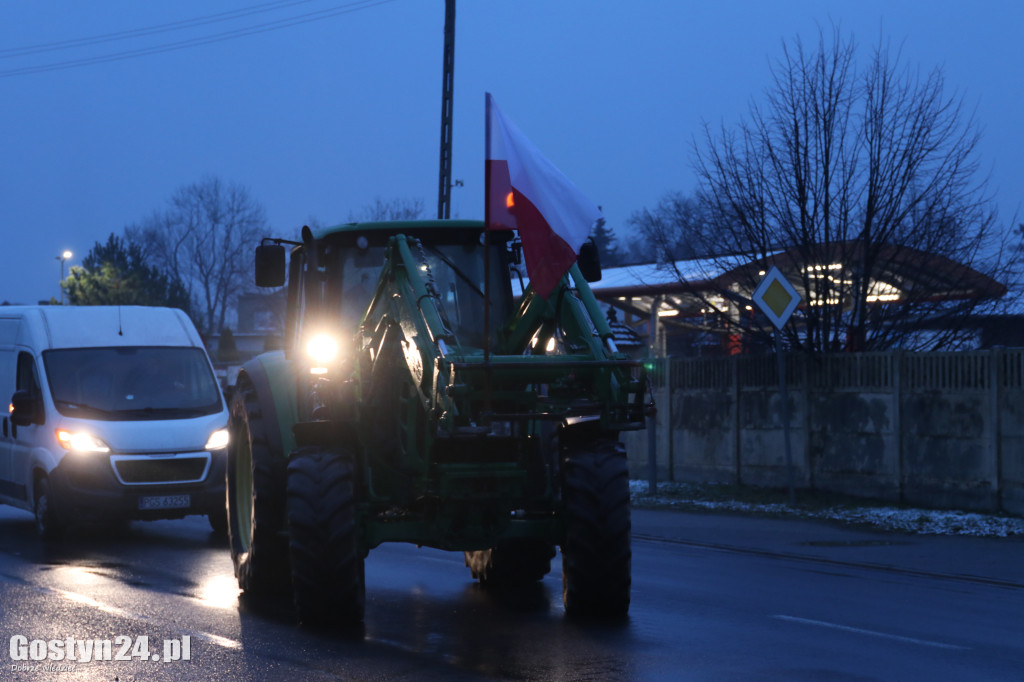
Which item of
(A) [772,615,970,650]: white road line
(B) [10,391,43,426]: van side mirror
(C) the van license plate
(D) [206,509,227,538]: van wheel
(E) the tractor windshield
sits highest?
(E) the tractor windshield

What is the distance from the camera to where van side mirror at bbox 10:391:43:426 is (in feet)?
49.6

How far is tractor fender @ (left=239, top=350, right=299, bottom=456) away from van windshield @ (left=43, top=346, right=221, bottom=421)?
14.9 feet

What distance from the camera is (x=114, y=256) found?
9269 cm

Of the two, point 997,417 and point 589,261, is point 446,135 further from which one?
point 589,261

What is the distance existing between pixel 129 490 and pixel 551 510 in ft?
21.7

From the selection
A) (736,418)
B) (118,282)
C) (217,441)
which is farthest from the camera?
(118,282)

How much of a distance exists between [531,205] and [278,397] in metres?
2.78

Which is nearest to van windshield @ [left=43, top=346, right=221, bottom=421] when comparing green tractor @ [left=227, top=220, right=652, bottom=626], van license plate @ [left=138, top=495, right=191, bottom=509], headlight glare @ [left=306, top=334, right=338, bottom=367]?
van license plate @ [left=138, top=495, right=191, bottom=509]

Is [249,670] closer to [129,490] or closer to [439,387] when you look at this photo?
[439,387]

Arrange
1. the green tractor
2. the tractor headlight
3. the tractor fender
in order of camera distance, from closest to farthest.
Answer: the green tractor < the tractor headlight < the tractor fender

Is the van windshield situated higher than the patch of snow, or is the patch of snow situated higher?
the van windshield

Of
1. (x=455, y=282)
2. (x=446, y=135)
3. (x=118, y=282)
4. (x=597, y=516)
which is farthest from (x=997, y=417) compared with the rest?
(x=118, y=282)

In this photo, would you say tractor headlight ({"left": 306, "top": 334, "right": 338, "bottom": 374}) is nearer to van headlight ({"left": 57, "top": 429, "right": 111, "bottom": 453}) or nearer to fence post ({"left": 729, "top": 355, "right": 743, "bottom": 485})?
van headlight ({"left": 57, "top": 429, "right": 111, "bottom": 453})

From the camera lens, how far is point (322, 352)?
10188mm
